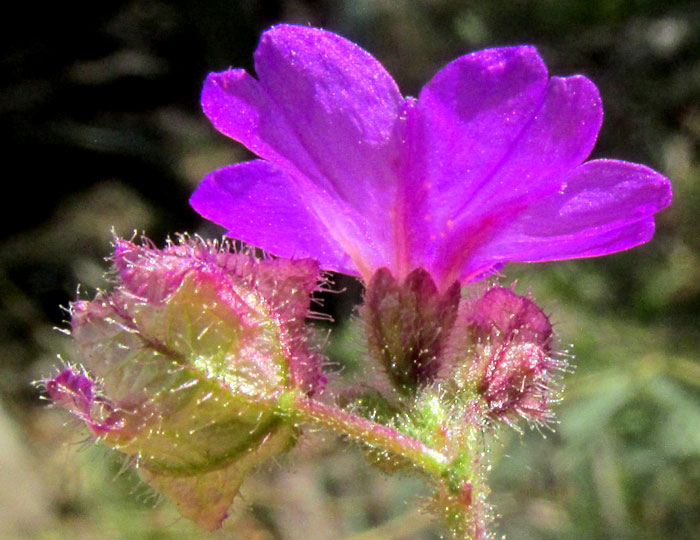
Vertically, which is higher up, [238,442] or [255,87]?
[255,87]

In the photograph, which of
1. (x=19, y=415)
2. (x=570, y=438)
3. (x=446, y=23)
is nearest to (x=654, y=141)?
(x=446, y=23)

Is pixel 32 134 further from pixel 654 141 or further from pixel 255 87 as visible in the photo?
pixel 255 87

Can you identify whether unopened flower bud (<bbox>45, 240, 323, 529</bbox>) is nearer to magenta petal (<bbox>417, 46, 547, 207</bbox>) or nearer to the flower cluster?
the flower cluster

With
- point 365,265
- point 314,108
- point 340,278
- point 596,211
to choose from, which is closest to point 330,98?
point 314,108

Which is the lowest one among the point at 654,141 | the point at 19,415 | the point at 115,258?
the point at 19,415

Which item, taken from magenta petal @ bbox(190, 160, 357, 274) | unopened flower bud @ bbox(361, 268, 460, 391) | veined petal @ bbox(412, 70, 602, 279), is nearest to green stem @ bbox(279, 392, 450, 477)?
unopened flower bud @ bbox(361, 268, 460, 391)

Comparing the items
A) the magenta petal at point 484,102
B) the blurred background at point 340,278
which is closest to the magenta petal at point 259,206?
the magenta petal at point 484,102

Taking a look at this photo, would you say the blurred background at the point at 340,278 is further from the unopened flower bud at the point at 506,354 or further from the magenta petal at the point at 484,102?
the magenta petal at the point at 484,102
